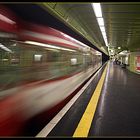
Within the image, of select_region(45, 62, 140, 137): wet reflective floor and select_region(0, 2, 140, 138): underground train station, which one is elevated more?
select_region(0, 2, 140, 138): underground train station

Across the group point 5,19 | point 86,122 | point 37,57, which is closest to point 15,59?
point 5,19

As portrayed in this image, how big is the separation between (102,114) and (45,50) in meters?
2.52

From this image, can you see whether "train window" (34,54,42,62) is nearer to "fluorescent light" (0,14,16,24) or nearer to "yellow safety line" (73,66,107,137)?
"fluorescent light" (0,14,16,24)

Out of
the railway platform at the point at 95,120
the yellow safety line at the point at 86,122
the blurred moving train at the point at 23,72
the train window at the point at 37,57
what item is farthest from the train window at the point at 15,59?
the yellow safety line at the point at 86,122

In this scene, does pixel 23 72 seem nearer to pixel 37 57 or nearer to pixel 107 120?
pixel 37 57

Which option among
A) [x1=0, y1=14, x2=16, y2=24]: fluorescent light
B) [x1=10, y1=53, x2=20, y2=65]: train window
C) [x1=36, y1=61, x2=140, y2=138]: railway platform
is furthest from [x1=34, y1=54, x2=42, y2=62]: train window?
[x1=36, y1=61, x2=140, y2=138]: railway platform

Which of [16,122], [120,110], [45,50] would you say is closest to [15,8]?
[45,50]

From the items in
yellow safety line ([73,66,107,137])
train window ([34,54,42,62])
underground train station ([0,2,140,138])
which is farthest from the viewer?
yellow safety line ([73,66,107,137])

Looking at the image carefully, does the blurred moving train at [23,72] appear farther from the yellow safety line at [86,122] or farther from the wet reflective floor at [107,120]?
the yellow safety line at [86,122]

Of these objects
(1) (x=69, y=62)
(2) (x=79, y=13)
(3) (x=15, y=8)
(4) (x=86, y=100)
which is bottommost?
(4) (x=86, y=100)

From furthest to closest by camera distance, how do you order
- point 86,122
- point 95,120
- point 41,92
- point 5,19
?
point 95,120 → point 86,122 → point 41,92 → point 5,19

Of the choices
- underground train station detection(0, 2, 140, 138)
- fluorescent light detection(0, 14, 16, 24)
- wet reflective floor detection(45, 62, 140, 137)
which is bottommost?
wet reflective floor detection(45, 62, 140, 137)

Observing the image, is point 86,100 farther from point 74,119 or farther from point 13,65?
point 13,65

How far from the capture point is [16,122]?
135 inches
